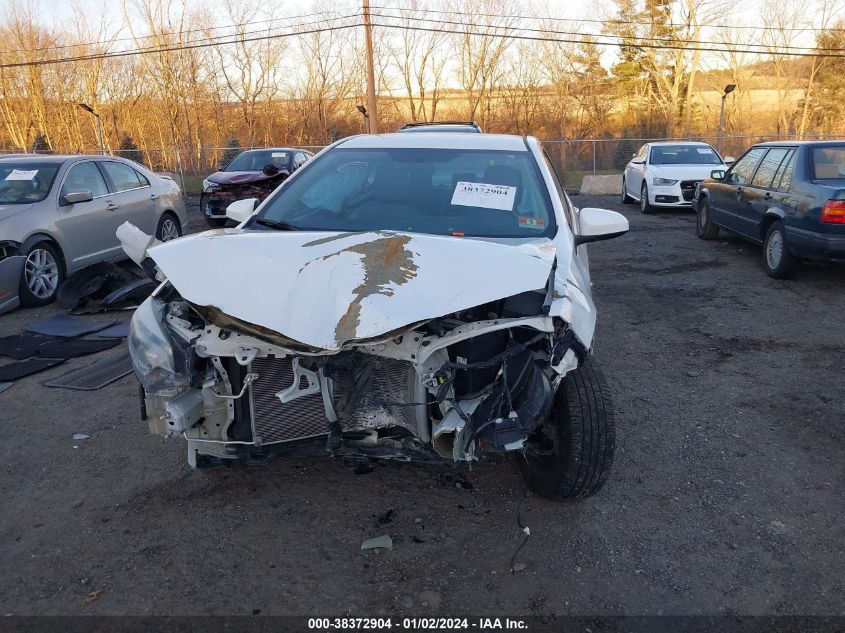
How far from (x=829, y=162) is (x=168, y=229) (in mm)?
8731

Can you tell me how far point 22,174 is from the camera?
7715 millimetres

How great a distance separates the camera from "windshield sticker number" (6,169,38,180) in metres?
7.67

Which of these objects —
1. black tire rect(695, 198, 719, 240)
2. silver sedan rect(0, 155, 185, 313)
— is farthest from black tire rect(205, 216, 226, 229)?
black tire rect(695, 198, 719, 240)

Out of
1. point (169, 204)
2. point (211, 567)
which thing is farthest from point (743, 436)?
point (169, 204)

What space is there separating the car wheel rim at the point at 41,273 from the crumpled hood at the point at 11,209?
437 mm

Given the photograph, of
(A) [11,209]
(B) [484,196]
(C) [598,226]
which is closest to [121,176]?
(A) [11,209]

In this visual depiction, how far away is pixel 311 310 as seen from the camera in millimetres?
2605

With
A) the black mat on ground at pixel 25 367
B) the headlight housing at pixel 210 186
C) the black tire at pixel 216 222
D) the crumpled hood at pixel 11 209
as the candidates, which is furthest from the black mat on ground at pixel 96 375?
the black tire at pixel 216 222

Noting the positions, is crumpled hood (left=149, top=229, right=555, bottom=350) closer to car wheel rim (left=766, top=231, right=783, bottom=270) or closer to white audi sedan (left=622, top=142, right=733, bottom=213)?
car wheel rim (left=766, top=231, right=783, bottom=270)

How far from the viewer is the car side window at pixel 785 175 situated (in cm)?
773

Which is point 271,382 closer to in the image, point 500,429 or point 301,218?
point 500,429

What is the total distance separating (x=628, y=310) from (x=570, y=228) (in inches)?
→ 131

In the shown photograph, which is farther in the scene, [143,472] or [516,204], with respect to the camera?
[516,204]

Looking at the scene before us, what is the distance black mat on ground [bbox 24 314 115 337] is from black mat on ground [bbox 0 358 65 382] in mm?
714
